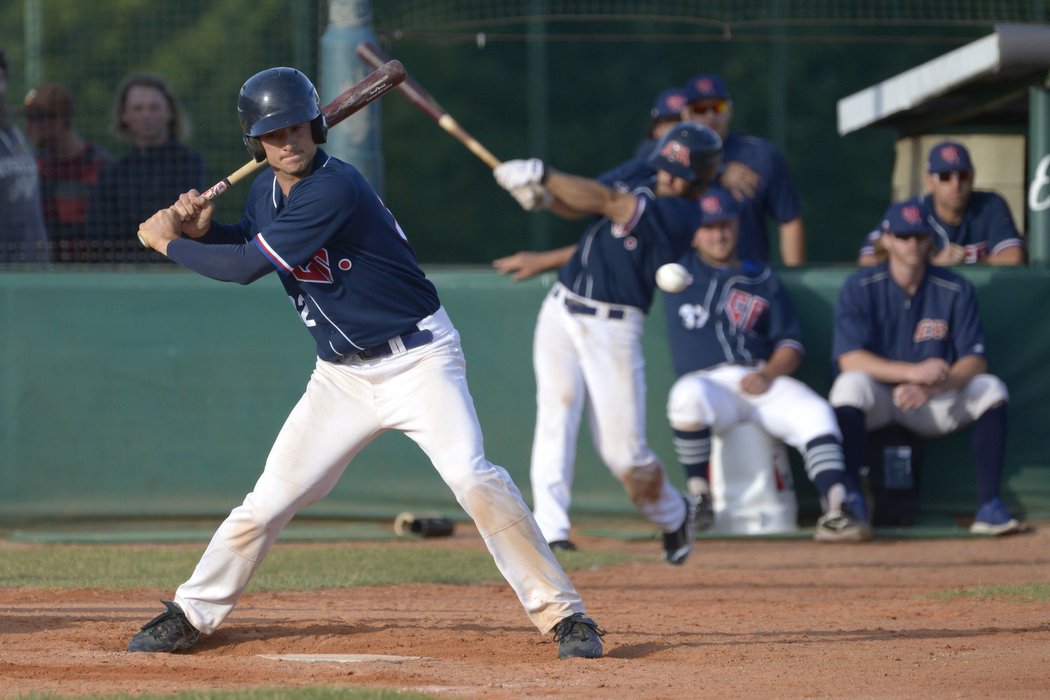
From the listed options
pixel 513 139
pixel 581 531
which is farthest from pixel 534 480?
pixel 513 139

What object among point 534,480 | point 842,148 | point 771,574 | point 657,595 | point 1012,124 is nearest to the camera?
point 657,595

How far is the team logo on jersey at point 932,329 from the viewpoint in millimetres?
7762

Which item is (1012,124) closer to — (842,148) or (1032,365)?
(1032,365)

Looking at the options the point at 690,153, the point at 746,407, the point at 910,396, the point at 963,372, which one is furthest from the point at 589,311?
the point at 963,372

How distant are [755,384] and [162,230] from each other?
3945 mm

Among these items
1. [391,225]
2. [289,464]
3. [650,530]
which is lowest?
[650,530]

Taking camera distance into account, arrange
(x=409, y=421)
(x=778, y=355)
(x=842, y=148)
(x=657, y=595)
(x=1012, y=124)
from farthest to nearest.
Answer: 1. (x=842, y=148)
2. (x=1012, y=124)
3. (x=778, y=355)
4. (x=657, y=595)
5. (x=409, y=421)

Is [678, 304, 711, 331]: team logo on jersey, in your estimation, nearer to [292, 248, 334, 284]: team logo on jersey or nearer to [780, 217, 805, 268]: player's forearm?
[780, 217, 805, 268]: player's forearm

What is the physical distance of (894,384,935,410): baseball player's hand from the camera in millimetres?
7641

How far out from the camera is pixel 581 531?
7953 millimetres

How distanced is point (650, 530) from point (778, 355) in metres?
1.14

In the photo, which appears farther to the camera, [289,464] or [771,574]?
[771,574]

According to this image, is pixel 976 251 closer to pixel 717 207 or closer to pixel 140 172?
pixel 717 207

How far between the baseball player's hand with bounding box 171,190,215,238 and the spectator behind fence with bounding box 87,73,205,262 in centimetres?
330
